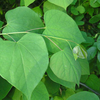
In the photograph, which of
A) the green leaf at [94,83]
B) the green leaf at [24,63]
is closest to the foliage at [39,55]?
the green leaf at [24,63]

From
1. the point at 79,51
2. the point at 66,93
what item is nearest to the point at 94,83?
the point at 66,93

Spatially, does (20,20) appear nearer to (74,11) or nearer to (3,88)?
(3,88)

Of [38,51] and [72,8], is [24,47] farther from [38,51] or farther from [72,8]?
[72,8]

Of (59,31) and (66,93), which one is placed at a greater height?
(59,31)

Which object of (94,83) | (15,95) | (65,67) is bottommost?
(94,83)

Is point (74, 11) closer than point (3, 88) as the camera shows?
No

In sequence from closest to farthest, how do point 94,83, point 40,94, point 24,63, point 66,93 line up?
point 24,63, point 40,94, point 66,93, point 94,83

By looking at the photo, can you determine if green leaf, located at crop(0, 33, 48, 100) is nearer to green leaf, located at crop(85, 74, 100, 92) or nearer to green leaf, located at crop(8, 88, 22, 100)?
green leaf, located at crop(8, 88, 22, 100)

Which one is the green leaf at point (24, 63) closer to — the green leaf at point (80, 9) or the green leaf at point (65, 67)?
the green leaf at point (65, 67)

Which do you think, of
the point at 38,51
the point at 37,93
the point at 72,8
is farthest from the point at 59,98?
the point at 72,8

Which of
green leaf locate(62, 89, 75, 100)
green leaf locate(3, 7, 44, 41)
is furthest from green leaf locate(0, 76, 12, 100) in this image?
green leaf locate(62, 89, 75, 100)
